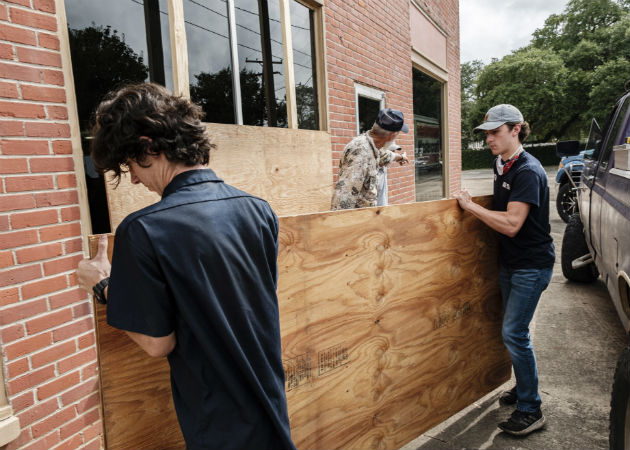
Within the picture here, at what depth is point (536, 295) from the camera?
280cm

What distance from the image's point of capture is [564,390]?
334 cm

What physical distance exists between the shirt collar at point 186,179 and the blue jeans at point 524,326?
2.34 meters

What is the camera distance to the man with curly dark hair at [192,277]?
44.1 inches

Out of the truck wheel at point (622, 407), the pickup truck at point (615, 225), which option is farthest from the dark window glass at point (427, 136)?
the truck wheel at point (622, 407)

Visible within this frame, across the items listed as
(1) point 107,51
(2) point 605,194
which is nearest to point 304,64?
(1) point 107,51

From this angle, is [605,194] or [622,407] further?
[605,194]

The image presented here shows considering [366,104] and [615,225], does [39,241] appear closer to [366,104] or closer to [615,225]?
[615,225]

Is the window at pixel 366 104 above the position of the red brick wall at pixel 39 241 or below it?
above

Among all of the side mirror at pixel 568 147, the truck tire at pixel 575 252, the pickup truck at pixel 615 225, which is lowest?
the truck tire at pixel 575 252

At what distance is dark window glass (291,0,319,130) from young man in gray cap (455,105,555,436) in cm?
224

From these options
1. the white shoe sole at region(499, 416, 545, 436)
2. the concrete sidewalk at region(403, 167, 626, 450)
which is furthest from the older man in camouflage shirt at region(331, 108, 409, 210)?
the white shoe sole at region(499, 416, 545, 436)

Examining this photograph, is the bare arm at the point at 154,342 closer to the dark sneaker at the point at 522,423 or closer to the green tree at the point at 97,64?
the green tree at the point at 97,64

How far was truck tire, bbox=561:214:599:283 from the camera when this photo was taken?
566 centimetres

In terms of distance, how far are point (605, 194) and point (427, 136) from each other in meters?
5.58
